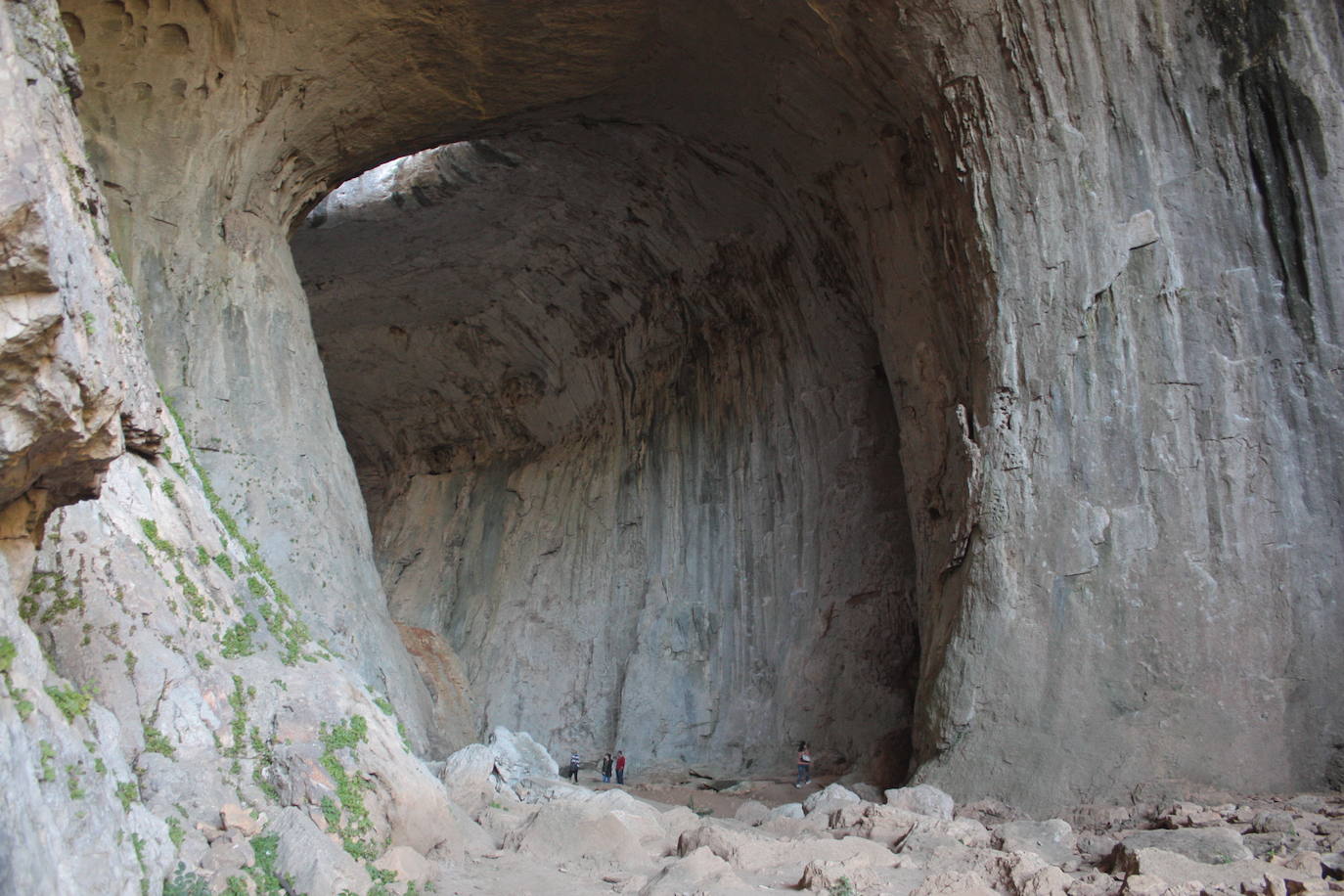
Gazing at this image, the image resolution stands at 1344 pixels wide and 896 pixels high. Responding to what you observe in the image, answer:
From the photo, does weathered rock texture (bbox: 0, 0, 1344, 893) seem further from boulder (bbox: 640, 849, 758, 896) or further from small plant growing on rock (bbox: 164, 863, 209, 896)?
boulder (bbox: 640, 849, 758, 896)

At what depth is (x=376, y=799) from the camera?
7789mm

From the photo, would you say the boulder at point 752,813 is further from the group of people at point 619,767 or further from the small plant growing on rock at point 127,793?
the small plant growing on rock at point 127,793

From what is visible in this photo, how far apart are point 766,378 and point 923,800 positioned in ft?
27.1

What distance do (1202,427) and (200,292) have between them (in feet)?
34.7

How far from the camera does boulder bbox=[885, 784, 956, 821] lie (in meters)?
9.62

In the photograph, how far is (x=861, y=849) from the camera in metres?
8.30

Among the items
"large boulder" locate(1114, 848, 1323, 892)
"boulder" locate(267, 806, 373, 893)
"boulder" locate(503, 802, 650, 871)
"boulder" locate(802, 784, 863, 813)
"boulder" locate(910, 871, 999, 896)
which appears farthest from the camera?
"boulder" locate(802, 784, 863, 813)

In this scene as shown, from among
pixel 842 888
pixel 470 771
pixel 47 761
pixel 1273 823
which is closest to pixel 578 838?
pixel 470 771

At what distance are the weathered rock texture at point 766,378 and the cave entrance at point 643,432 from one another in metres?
0.10

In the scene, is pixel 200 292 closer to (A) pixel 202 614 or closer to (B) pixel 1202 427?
(A) pixel 202 614

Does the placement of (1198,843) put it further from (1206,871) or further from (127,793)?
(127,793)

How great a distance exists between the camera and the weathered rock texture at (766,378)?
272 inches

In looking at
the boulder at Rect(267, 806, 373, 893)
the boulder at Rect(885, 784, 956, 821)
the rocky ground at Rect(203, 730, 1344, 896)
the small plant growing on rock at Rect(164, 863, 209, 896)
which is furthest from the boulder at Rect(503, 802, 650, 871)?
the small plant growing on rock at Rect(164, 863, 209, 896)

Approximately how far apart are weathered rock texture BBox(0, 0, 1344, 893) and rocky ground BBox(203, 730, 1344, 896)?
0.54m
